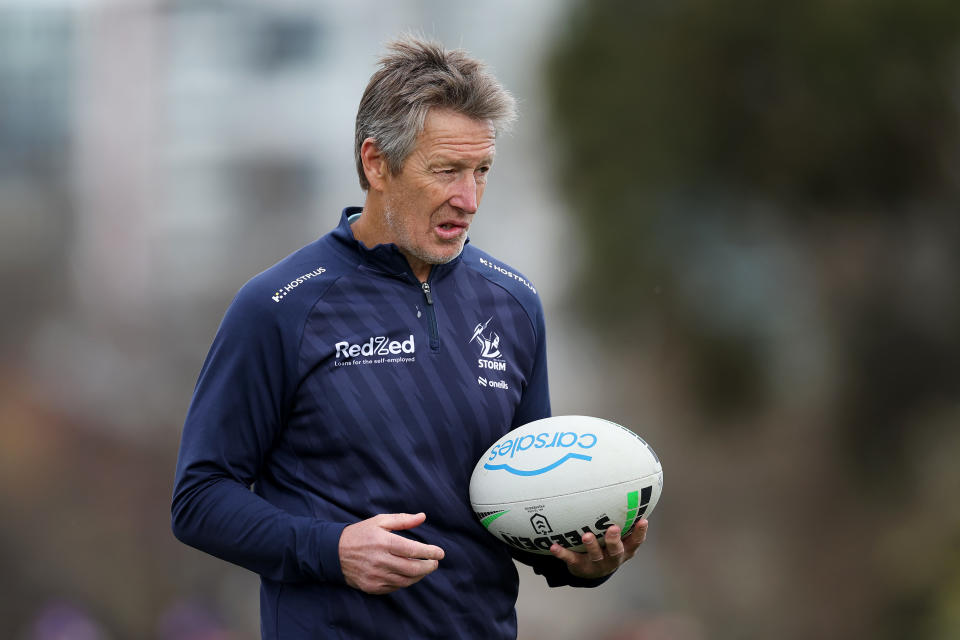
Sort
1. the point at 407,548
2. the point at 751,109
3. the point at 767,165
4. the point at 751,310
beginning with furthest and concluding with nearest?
the point at 751,310 < the point at 767,165 < the point at 751,109 < the point at 407,548

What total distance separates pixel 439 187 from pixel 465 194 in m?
0.07

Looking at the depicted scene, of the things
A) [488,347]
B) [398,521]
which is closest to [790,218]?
[488,347]

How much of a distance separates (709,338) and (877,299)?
6.73 feet

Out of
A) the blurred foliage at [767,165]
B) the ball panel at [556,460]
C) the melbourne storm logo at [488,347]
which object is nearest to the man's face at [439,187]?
the melbourne storm logo at [488,347]

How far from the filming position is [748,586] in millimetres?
14820

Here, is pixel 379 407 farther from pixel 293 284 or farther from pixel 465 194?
pixel 465 194

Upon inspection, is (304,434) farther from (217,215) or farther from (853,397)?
(217,215)

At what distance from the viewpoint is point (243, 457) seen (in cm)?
305

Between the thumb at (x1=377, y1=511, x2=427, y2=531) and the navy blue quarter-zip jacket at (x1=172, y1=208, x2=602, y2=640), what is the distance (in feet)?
0.40

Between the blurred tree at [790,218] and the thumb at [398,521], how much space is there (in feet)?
38.2

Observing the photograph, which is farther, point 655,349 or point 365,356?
point 655,349

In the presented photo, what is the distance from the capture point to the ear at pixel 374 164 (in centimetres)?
323

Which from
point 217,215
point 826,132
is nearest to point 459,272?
point 826,132

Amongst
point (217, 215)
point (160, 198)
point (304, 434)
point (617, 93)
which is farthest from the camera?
point (160, 198)
